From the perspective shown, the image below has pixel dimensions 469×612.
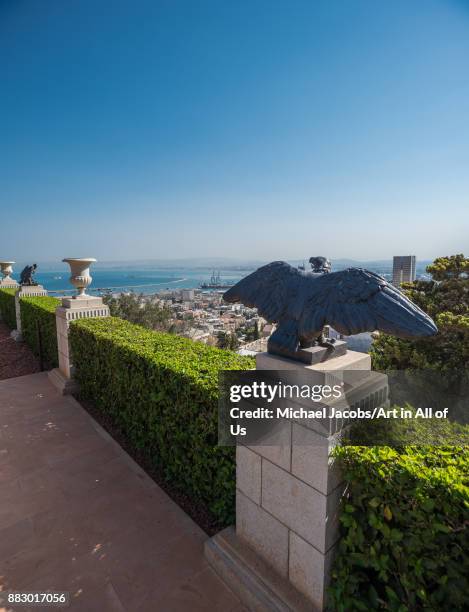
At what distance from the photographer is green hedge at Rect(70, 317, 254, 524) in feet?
9.43

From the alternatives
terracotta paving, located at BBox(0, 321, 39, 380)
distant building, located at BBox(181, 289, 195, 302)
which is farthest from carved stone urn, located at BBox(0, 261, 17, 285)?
distant building, located at BBox(181, 289, 195, 302)

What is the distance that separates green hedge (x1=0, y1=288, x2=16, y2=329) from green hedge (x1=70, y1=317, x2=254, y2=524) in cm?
753

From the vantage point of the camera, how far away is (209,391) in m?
2.81

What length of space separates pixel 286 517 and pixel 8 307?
A: 12390 millimetres

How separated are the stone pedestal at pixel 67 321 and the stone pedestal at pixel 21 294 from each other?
4.40 meters

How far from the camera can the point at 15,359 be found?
8.19 meters

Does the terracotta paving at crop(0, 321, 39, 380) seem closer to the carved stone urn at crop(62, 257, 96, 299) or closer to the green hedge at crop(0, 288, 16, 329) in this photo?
the green hedge at crop(0, 288, 16, 329)

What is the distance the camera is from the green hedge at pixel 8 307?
10.7 meters

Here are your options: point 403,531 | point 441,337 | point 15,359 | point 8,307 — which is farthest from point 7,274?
point 403,531

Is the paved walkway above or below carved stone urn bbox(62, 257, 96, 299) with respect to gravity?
below

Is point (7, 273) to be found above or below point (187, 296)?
above

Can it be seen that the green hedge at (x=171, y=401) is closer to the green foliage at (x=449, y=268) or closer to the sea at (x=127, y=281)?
the sea at (x=127, y=281)

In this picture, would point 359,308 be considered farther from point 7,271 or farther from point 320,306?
point 7,271

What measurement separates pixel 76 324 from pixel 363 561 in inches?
217
